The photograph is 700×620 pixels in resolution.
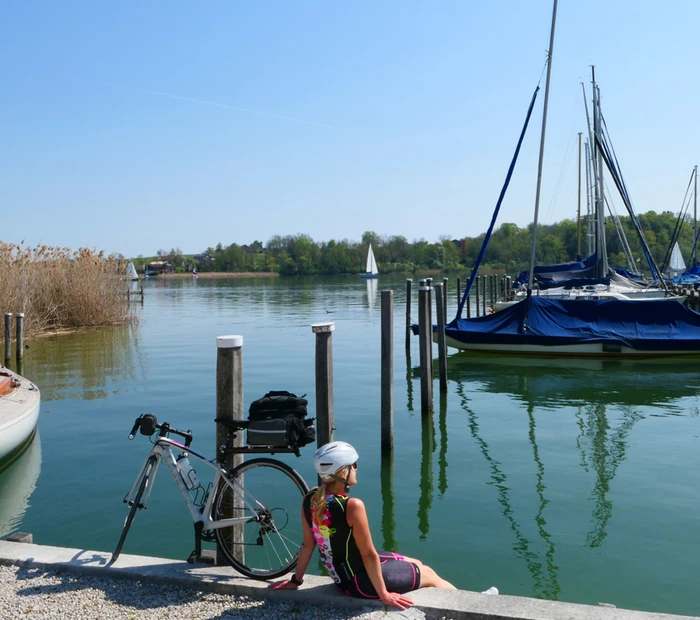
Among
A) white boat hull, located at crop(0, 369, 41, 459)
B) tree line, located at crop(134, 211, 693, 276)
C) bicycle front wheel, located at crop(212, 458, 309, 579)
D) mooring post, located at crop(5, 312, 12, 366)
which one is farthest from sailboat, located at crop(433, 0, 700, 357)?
tree line, located at crop(134, 211, 693, 276)

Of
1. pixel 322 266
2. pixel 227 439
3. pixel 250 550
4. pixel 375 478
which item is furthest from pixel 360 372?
pixel 322 266

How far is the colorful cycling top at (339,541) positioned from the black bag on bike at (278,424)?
0.78 metres

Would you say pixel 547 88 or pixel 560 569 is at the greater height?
pixel 547 88

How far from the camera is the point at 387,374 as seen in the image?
1075 cm

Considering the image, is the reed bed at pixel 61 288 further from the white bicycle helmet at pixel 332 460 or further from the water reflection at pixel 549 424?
the white bicycle helmet at pixel 332 460

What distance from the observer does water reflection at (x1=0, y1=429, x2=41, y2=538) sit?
8.90 metres

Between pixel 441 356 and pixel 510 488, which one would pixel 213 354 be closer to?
pixel 441 356

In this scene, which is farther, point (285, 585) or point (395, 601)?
point (285, 585)

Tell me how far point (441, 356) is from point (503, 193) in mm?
8563

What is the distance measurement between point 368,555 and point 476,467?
21.8 feet

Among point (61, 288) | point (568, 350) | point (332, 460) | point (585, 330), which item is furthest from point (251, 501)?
point (61, 288)

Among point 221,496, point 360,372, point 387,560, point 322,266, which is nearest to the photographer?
point 387,560

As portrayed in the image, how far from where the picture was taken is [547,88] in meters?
23.0

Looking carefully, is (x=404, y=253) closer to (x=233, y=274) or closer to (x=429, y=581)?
(x=233, y=274)
